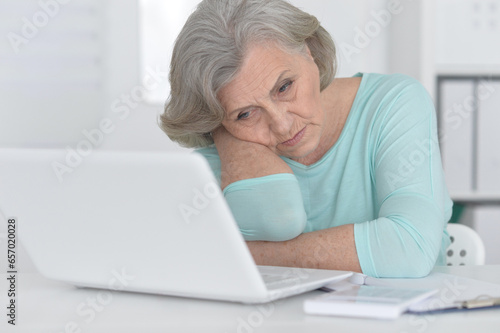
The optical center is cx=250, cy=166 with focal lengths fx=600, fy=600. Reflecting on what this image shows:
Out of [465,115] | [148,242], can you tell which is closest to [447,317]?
[148,242]

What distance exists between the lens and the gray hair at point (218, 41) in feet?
4.16

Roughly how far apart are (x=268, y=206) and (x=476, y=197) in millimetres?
1719

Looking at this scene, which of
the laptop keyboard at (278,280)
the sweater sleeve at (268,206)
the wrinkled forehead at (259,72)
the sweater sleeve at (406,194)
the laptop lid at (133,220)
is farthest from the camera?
the wrinkled forehead at (259,72)

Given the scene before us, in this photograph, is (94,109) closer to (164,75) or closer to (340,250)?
(164,75)

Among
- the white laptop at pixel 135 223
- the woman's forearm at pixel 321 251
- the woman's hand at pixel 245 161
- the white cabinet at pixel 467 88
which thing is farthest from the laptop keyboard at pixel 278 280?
the white cabinet at pixel 467 88

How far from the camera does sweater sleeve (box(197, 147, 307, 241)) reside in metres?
1.16

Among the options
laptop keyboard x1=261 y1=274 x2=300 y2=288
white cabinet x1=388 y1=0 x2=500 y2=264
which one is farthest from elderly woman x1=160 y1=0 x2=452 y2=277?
white cabinet x1=388 y1=0 x2=500 y2=264

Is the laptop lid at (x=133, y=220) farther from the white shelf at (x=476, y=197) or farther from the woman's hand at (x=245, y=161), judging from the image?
the white shelf at (x=476, y=197)

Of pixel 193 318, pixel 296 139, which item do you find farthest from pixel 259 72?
pixel 193 318

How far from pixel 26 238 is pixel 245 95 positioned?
1.95 ft

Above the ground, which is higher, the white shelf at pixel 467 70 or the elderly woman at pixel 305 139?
the white shelf at pixel 467 70

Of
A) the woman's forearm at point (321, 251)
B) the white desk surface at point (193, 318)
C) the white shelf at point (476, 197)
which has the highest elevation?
the white desk surface at point (193, 318)

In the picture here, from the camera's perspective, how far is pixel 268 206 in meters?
1.22

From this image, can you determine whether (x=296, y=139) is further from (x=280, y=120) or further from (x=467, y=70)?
(x=467, y=70)
